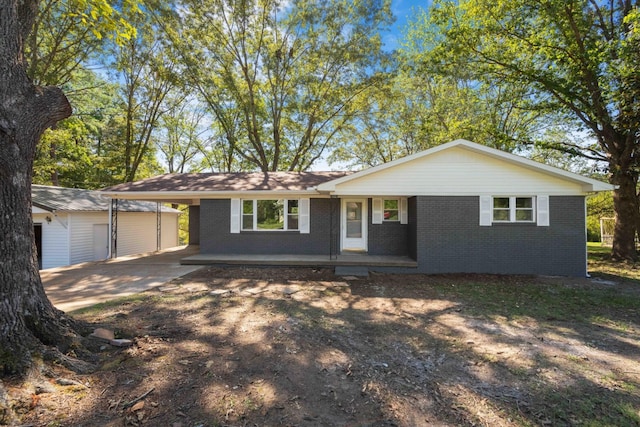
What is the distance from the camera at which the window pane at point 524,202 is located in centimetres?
939

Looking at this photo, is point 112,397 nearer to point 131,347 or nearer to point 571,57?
point 131,347

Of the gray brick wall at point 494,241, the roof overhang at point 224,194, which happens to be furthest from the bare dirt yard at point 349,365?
the roof overhang at point 224,194

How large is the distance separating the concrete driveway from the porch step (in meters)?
4.70

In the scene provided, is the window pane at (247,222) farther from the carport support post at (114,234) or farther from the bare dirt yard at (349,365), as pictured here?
the carport support post at (114,234)

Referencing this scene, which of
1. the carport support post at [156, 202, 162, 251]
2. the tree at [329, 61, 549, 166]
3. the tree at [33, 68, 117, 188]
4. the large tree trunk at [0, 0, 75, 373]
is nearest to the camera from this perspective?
the large tree trunk at [0, 0, 75, 373]

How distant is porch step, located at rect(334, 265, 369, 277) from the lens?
30.3ft

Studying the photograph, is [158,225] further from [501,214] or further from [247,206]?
[501,214]

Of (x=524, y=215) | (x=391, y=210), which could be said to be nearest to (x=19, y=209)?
(x=391, y=210)

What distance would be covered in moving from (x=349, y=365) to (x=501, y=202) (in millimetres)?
8319

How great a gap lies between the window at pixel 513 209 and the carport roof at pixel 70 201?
14056mm

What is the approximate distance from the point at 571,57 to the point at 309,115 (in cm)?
1353

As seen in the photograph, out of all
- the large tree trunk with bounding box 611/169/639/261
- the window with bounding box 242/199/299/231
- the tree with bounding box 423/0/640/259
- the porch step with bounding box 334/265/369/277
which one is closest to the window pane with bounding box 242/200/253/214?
the window with bounding box 242/199/299/231

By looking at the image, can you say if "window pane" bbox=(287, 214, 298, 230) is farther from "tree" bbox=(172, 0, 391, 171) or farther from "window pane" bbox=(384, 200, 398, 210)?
"tree" bbox=(172, 0, 391, 171)

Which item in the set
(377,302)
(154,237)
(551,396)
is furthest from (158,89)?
(551,396)
